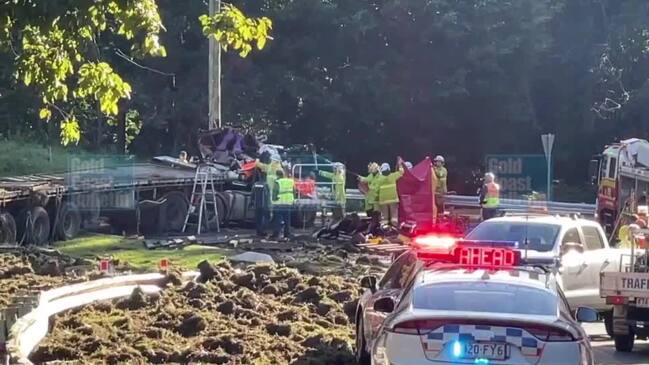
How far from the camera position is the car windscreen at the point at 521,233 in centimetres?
1633

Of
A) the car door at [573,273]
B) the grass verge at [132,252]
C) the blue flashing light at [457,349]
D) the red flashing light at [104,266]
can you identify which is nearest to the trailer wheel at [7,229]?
the grass verge at [132,252]

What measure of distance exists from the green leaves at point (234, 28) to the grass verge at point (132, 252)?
11359 millimetres

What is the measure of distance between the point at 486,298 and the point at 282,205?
22043 millimetres

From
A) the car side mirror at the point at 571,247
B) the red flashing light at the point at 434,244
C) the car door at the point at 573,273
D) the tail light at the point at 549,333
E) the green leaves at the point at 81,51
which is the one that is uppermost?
the green leaves at the point at 81,51

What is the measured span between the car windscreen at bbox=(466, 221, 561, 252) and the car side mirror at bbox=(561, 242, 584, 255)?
0.57ft

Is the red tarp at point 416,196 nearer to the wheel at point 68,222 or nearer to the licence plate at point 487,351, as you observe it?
the wheel at point 68,222

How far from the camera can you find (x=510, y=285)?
943cm

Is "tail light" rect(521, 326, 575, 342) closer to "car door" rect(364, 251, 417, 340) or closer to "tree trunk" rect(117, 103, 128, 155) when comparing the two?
"car door" rect(364, 251, 417, 340)

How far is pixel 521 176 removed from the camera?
40.1 meters

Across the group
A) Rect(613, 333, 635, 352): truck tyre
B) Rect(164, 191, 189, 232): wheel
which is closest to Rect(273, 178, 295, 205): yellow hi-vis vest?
Rect(164, 191, 189, 232): wheel

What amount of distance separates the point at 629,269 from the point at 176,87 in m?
40.8

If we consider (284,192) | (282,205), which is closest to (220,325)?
(282,205)

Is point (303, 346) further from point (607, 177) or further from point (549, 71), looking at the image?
point (549, 71)

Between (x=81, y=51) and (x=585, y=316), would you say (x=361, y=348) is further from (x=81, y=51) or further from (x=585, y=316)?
(x=81, y=51)
